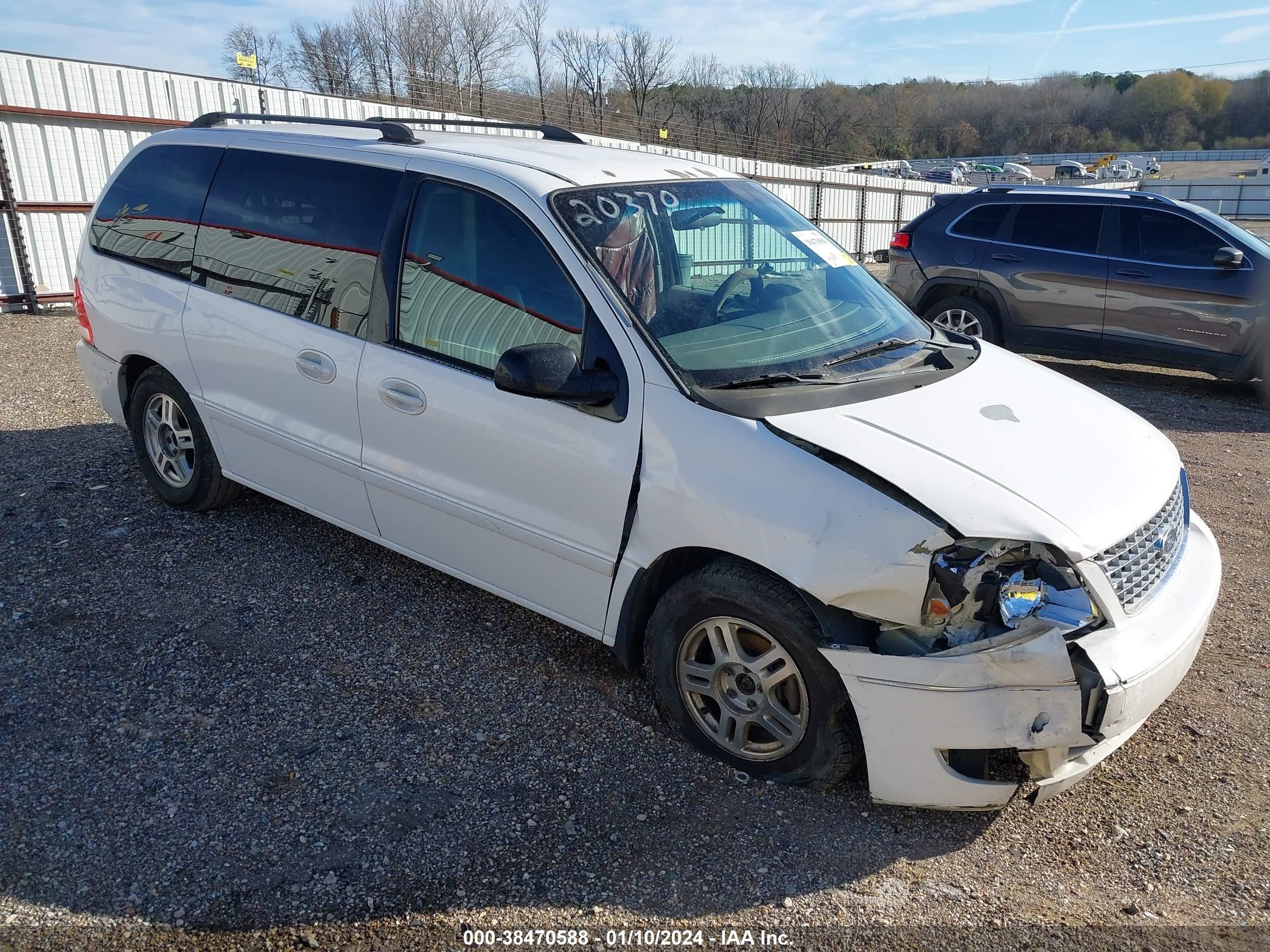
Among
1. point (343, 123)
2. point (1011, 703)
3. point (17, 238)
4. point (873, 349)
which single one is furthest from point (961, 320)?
point (17, 238)

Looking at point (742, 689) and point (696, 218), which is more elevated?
point (696, 218)

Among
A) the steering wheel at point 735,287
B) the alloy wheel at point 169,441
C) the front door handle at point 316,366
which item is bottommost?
the alloy wheel at point 169,441

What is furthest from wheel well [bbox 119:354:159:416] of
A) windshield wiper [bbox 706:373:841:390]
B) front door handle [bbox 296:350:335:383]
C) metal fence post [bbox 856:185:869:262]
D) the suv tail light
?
metal fence post [bbox 856:185:869:262]

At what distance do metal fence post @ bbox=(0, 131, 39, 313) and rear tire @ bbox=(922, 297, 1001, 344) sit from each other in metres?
11.2

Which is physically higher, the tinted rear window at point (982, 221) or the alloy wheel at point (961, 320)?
the tinted rear window at point (982, 221)

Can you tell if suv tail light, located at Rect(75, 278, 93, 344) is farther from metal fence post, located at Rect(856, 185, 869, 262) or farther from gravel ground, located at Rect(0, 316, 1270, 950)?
metal fence post, located at Rect(856, 185, 869, 262)

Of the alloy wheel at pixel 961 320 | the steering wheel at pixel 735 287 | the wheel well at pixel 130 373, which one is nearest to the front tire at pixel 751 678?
the steering wheel at pixel 735 287

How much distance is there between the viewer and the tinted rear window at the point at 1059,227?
29.7ft

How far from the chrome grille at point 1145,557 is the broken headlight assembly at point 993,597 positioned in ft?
0.52

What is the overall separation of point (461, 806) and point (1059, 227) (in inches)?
342

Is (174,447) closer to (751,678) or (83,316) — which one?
(83,316)

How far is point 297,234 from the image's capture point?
4.00m

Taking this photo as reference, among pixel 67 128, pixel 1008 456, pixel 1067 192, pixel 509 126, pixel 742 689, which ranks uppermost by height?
pixel 67 128

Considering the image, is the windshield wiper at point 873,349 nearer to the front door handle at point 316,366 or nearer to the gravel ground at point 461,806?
the gravel ground at point 461,806
